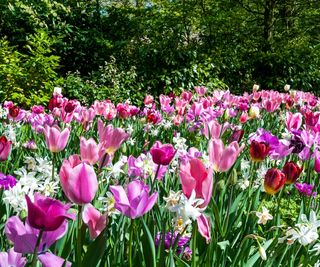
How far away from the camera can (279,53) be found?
1110 cm

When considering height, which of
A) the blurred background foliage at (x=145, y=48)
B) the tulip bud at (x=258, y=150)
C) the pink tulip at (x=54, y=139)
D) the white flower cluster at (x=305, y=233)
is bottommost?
the white flower cluster at (x=305, y=233)

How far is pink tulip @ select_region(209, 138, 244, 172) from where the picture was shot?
5.42ft

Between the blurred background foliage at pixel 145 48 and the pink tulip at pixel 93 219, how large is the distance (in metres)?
5.56

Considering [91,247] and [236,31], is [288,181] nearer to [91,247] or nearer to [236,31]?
[91,247]

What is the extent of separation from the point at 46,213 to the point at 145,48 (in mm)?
8292

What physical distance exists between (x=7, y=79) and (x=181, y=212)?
605 cm

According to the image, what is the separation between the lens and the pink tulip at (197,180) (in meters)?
1.20

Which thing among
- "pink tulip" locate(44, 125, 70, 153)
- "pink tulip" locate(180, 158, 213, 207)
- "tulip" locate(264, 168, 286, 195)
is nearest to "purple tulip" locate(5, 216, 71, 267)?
"pink tulip" locate(180, 158, 213, 207)

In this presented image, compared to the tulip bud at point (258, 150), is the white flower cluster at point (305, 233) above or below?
below

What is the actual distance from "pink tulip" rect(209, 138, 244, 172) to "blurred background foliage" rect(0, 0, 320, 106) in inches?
206

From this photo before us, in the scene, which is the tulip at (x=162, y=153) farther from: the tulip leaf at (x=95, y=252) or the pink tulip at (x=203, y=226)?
the tulip leaf at (x=95, y=252)

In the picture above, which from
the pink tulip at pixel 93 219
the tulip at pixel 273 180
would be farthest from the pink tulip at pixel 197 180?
the tulip at pixel 273 180

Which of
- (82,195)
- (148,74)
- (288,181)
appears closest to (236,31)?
(148,74)

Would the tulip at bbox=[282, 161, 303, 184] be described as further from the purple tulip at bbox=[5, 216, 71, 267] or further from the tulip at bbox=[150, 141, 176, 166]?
the purple tulip at bbox=[5, 216, 71, 267]
